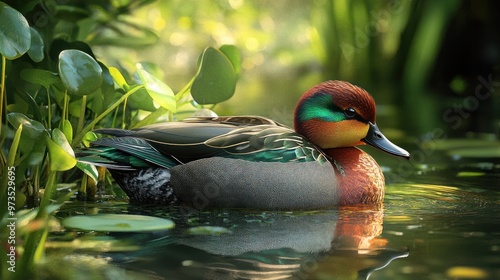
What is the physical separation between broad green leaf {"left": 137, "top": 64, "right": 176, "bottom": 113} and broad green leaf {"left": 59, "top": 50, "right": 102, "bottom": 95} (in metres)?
0.40

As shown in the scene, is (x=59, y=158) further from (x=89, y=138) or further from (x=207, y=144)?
(x=89, y=138)

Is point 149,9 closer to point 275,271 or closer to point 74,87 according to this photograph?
point 74,87

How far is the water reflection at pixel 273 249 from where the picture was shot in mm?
3713

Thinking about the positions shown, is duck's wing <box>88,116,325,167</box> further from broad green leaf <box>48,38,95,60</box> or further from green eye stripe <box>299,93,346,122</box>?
broad green leaf <box>48,38,95,60</box>

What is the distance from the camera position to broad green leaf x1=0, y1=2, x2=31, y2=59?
442 cm

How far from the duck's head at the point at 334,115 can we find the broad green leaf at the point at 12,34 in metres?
1.69

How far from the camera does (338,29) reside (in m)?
→ 13.2

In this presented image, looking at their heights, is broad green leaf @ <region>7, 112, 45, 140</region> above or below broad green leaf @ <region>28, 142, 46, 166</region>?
above

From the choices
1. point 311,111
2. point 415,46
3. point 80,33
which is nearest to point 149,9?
point 415,46

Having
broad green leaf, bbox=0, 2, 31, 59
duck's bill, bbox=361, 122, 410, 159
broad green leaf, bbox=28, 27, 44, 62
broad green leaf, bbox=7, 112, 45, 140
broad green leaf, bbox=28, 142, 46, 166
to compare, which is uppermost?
broad green leaf, bbox=0, 2, 31, 59

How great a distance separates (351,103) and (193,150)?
0.97 metres

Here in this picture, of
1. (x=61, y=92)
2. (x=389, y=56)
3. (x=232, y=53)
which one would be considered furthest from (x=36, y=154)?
(x=389, y=56)

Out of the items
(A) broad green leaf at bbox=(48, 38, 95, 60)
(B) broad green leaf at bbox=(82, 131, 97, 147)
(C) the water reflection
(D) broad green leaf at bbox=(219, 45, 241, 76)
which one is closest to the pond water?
(C) the water reflection

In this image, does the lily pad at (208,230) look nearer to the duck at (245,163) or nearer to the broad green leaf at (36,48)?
the duck at (245,163)
